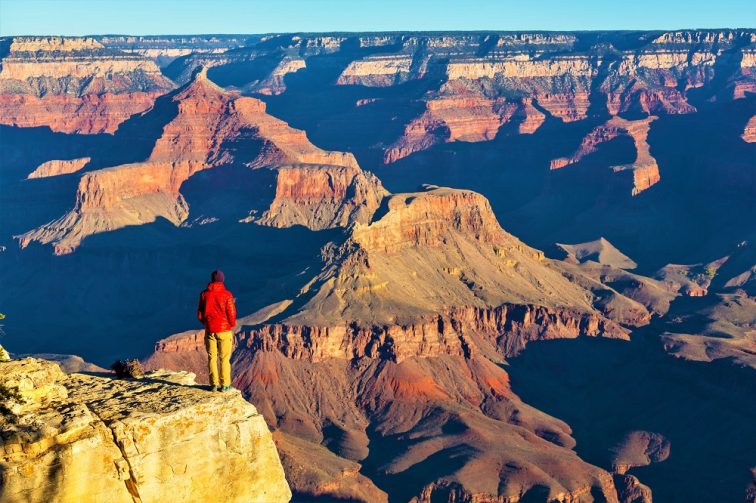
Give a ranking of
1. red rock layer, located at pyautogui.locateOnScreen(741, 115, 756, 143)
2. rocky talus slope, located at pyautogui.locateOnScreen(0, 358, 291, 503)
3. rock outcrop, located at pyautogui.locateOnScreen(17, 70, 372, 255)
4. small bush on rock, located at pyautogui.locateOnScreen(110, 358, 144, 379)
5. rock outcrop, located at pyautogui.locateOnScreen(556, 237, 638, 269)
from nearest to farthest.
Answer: rocky talus slope, located at pyautogui.locateOnScreen(0, 358, 291, 503) < small bush on rock, located at pyautogui.locateOnScreen(110, 358, 144, 379) < rock outcrop, located at pyautogui.locateOnScreen(17, 70, 372, 255) < rock outcrop, located at pyautogui.locateOnScreen(556, 237, 638, 269) < red rock layer, located at pyautogui.locateOnScreen(741, 115, 756, 143)

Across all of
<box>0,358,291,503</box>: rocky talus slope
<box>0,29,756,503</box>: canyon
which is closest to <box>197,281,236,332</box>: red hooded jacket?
<box>0,29,756,503</box>: canyon

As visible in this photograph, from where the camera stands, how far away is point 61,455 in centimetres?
1950

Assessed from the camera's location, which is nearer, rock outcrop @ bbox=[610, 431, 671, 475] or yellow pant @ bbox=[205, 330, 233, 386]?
yellow pant @ bbox=[205, 330, 233, 386]

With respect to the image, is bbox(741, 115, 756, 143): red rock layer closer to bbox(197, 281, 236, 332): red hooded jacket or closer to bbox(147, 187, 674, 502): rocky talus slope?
bbox(147, 187, 674, 502): rocky talus slope

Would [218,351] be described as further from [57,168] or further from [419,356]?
[57,168]

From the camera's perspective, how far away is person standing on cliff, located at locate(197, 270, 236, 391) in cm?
2386

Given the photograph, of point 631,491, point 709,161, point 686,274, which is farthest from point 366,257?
point 709,161

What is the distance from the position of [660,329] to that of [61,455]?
313 ft

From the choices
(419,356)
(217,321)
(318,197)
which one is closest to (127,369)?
(217,321)

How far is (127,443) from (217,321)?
4.33 m

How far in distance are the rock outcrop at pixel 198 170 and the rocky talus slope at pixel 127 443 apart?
109m

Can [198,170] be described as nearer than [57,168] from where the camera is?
Yes

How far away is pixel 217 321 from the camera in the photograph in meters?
24.2

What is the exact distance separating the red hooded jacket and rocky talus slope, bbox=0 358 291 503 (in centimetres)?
159
